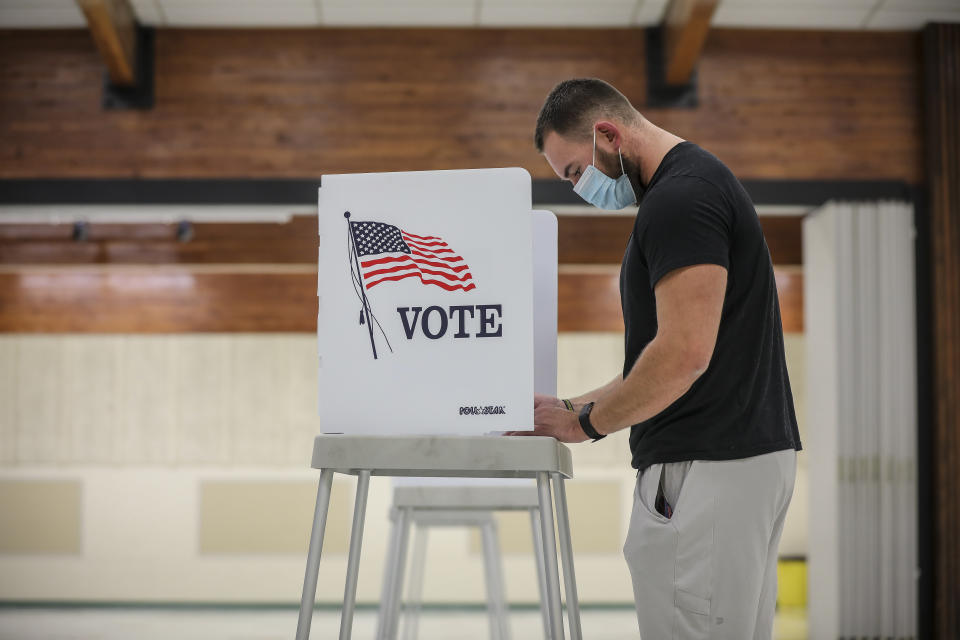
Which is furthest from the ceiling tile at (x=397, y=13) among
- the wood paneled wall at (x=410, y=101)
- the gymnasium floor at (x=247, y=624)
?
the gymnasium floor at (x=247, y=624)

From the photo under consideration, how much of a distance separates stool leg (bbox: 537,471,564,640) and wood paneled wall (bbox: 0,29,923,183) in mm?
4004

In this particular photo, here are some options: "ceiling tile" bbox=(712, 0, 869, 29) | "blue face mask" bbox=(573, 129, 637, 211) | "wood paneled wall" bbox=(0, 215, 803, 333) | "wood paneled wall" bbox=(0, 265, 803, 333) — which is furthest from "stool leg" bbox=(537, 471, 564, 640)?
"wood paneled wall" bbox=(0, 265, 803, 333)

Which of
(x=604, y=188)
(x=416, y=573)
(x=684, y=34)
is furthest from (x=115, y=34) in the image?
(x=604, y=188)

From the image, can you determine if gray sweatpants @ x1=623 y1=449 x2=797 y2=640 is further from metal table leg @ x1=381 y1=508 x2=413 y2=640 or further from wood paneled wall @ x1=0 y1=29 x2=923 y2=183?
wood paneled wall @ x1=0 y1=29 x2=923 y2=183

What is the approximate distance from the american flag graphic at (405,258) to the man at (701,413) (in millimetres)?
256

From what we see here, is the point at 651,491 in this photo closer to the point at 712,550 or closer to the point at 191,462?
the point at 712,550

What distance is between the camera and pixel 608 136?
1739 mm

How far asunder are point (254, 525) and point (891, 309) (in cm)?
450

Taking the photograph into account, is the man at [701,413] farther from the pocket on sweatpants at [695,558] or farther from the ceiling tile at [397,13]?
the ceiling tile at [397,13]

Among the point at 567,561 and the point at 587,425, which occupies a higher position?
the point at 587,425

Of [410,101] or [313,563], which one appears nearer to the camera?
[313,563]

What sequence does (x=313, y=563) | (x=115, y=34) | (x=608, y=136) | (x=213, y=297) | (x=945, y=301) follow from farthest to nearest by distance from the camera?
(x=213, y=297) < (x=945, y=301) < (x=115, y=34) < (x=608, y=136) < (x=313, y=563)

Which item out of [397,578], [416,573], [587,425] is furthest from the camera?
[416,573]

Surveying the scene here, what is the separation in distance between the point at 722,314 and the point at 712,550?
14.6 inches
